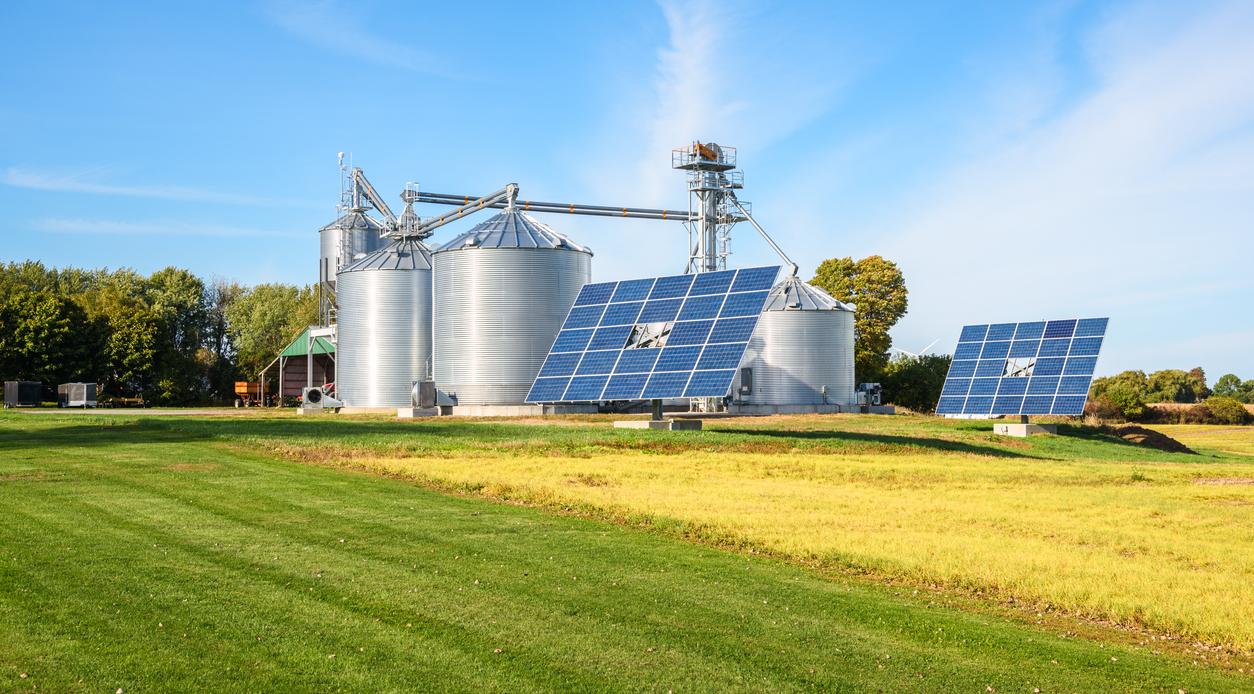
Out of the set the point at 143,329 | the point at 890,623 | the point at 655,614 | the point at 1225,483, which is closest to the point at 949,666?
the point at 890,623

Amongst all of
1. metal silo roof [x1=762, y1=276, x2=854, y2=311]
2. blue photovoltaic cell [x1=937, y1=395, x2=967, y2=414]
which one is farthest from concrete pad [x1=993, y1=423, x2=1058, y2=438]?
metal silo roof [x1=762, y1=276, x2=854, y2=311]

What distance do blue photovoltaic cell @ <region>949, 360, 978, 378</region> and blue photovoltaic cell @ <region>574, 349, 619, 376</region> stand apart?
99.7 ft

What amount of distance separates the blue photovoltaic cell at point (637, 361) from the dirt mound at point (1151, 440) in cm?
2699

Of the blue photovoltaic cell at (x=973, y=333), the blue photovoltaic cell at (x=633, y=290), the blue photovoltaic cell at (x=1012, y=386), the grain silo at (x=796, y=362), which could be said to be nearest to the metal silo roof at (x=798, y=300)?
the grain silo at (x=796, y=362)

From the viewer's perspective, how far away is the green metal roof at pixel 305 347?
3521 inches

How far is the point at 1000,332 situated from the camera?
7144cm

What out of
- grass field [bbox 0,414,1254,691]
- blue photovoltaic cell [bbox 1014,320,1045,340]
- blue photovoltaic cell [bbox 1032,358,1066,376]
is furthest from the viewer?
blue photovoltaic cell [bbox 1014,320,1045,340]

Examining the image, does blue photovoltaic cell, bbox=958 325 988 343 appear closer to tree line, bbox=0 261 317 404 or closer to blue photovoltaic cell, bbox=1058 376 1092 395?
blue photovoltaic cell, bbox=1058 376 1092 395

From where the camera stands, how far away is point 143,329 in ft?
322

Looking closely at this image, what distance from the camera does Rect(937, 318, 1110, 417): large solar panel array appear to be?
202 feet

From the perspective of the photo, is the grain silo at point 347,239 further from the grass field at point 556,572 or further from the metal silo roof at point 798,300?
the grass field at point 556,572

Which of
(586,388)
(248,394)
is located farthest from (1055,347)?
(248,394)

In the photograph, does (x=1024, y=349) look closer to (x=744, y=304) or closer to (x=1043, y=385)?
(x=1043, y=385)

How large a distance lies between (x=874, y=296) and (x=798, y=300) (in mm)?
21763
